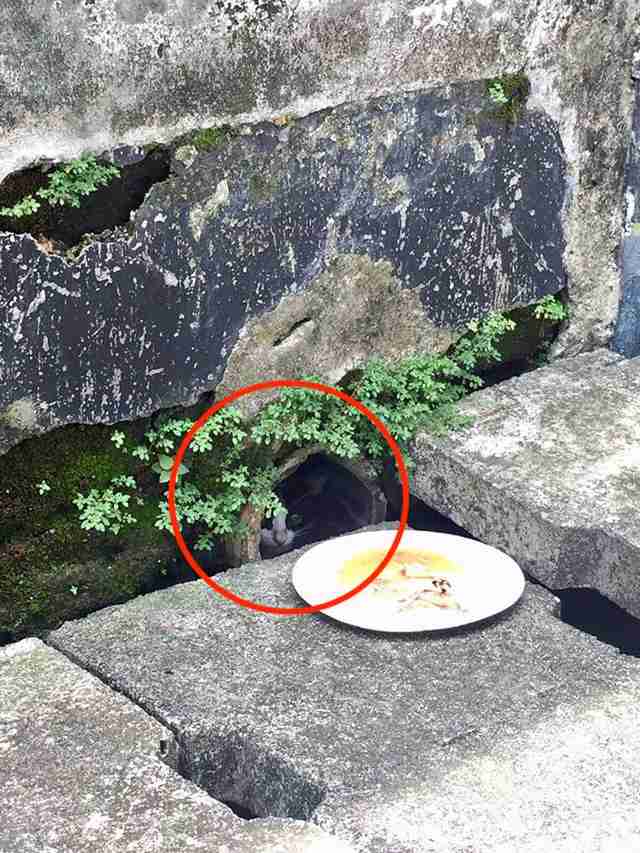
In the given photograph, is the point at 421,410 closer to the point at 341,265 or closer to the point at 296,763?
the point at 341,265

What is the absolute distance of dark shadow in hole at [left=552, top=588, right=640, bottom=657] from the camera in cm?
527

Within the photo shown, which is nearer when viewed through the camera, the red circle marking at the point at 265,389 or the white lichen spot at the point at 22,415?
the white lichen spot at the point at 22,415

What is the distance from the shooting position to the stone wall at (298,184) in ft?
13.6

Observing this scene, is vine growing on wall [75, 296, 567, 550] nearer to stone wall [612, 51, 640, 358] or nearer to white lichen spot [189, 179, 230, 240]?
white lichen spot [189, 179, 230, 240]

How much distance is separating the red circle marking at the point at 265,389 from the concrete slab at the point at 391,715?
0.12ft

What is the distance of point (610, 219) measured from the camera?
550 cm

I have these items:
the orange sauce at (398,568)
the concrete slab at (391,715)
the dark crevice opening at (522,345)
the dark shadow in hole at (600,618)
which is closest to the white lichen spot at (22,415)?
the concrete slab at (391,715)

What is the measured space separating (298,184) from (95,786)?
199cm

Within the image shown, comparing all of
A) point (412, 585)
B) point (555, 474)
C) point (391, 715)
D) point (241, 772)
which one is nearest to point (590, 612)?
point (555, 474)

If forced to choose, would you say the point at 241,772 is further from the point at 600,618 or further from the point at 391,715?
the point at 600,618

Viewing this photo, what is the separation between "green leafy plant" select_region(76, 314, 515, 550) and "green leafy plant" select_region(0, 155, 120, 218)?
0.74 m

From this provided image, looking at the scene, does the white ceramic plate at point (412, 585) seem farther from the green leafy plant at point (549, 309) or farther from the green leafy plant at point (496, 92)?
the green leafy plant at point (496, 92)

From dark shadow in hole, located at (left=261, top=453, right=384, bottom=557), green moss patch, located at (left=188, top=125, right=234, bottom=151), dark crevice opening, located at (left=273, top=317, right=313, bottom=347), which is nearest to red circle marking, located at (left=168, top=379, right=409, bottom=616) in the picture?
dark crevice opening, located at (left=273, top=317, right=313, bottom=347)

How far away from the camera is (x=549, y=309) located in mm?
5438
